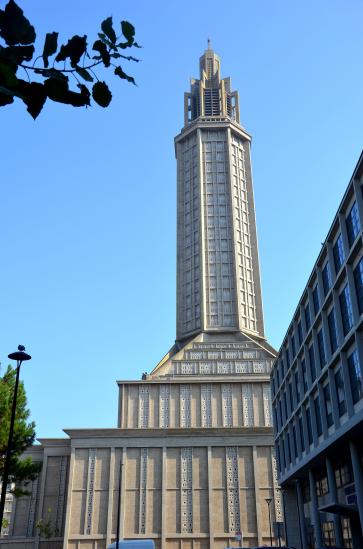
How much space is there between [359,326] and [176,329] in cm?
5307

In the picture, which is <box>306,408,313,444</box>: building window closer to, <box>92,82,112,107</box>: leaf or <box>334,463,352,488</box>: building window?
<box>334,463,352,488</box>: building window

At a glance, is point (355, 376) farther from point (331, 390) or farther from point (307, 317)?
point (307, 317)

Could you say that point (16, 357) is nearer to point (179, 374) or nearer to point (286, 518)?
point (286, 518)

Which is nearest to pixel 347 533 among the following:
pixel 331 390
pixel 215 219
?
pixel 331 390

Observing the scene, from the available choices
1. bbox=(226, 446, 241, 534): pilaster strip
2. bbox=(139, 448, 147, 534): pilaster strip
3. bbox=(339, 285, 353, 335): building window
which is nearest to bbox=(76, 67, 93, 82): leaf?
bbox=(339, 285, 353, 335): building window

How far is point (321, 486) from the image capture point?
110ft

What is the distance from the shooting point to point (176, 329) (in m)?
76.2

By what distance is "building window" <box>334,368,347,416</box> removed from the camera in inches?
1062

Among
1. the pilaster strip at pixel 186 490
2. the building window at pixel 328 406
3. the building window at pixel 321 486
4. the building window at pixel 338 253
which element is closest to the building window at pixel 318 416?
the building window at pixel 328 406

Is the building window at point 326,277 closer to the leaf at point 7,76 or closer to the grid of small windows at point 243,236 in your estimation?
the leaf at point 7,76

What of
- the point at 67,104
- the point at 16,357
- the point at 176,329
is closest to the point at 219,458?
the point at 176,329

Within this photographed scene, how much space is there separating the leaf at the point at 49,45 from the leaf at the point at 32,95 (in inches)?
6.1

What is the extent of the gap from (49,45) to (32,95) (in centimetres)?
32

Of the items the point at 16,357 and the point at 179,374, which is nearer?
the point at 16,357
